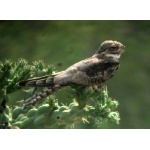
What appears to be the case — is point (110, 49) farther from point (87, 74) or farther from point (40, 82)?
point (40, 82)

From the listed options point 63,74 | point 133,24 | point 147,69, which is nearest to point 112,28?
point 133,24

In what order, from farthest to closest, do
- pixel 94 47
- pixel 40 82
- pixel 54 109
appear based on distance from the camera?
pixel 94 47 → pixel 40 82 → pixel 54 109

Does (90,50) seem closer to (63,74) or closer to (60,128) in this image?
(63,74)

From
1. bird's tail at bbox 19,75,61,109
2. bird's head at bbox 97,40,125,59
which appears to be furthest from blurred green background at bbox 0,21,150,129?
bird's tail at bbox 19,75,61,109

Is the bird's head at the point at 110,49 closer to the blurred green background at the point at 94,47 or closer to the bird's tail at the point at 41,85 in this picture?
the blurred green background at the point at 94,47

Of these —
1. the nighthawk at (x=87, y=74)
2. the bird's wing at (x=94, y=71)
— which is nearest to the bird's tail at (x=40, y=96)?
the nighthawk at (x=87, y=74)

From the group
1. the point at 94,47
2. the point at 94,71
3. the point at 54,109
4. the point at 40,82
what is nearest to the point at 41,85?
the point at 40,82
